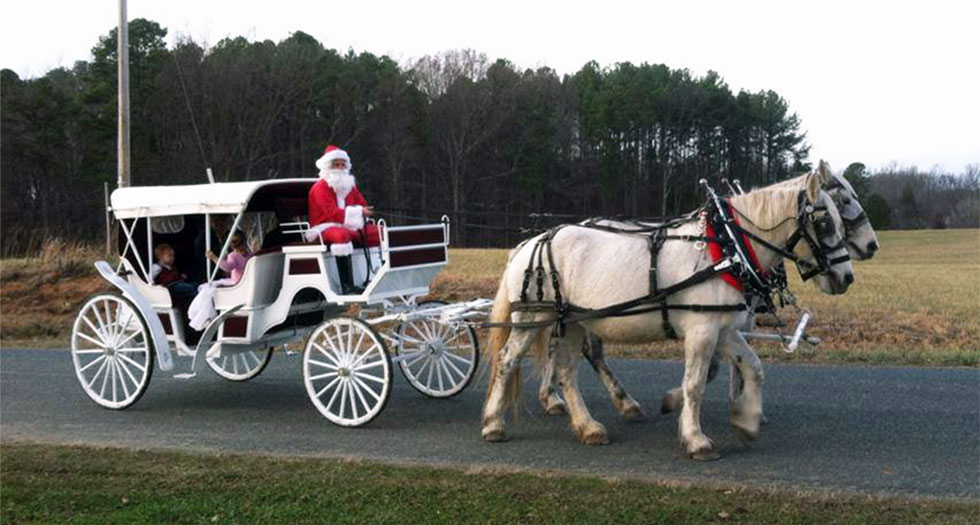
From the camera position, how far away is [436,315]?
26.8 ft

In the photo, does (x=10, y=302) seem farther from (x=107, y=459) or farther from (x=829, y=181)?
(x=829, y=181)

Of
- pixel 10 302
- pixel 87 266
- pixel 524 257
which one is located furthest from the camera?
pixel 87 266

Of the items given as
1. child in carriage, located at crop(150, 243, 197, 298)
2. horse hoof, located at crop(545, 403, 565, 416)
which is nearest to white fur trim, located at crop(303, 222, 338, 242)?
child in carriage, located at crop(150, 243, 197, 298)

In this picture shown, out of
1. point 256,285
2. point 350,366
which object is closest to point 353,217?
point 256,285

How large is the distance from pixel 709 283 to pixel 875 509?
1.95 metres

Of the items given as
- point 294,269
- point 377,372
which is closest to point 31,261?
point 377,372

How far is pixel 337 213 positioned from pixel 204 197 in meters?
1.27

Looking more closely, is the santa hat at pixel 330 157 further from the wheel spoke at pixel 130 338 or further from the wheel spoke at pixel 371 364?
the wheel spoke at pixel 130 338

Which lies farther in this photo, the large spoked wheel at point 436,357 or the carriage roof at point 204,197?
the large spoked wheel at point 436,357

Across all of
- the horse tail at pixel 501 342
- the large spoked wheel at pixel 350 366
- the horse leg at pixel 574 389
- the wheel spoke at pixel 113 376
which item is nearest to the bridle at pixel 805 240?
the horse leg at pixel 574 389

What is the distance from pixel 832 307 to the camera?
16438mm

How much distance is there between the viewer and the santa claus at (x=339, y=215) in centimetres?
811

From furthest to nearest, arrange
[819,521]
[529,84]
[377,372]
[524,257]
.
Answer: [529,84]
[377,372]
[524,257]
[819,521]

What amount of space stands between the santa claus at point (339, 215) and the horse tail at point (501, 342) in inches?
59.4
